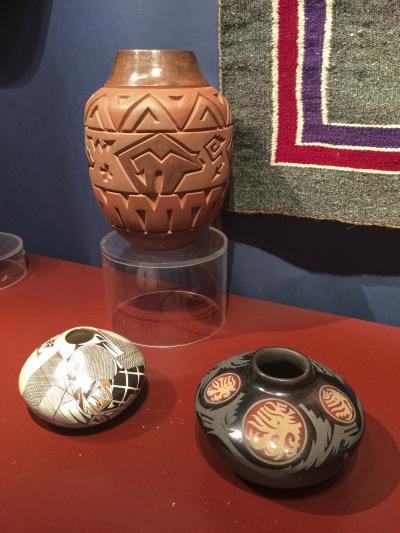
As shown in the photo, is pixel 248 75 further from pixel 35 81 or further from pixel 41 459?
pixel 41 459

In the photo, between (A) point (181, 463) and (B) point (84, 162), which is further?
(B) point (84, 162)

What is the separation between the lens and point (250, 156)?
3.09 feet

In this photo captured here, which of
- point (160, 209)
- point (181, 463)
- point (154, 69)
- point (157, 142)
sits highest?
point (154, 69)

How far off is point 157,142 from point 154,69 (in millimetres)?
119

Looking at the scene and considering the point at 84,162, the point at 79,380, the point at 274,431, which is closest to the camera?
the point at 274,431

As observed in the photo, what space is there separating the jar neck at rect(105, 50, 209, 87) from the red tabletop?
1.53 feet

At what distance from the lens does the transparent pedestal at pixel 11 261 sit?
118 cm

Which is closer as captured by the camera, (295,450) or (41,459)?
(295,450)

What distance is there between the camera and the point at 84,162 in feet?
3.78

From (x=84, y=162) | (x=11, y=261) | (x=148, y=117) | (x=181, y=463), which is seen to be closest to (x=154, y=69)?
(x=148, y=117)

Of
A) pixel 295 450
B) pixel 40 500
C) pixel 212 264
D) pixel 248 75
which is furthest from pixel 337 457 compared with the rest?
pixel 248 75

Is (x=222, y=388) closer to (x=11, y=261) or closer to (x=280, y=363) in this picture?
(x=280, y=363)

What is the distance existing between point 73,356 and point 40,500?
0.19 m

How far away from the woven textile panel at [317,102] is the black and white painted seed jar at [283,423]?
0.39 m
